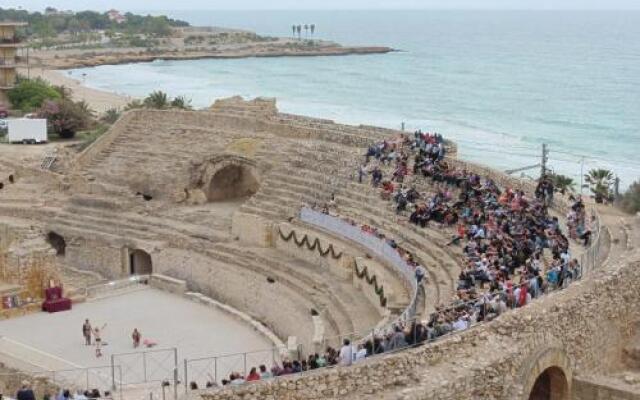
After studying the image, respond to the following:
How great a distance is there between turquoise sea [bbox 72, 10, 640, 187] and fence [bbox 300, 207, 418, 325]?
1084 inches

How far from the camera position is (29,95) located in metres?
59.9

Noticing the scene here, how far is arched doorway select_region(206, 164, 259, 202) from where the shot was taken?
3762 cm

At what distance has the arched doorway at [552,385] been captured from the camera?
17953 mm

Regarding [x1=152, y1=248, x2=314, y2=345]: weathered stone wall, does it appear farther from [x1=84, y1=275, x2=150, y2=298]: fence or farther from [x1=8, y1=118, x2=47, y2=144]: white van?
[x1=8, y1=118, x2=47, y2=144]: white van

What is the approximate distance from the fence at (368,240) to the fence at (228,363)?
10.6ft

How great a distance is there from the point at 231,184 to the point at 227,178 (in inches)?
15.5

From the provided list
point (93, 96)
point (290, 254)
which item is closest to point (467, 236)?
point (290, 254)

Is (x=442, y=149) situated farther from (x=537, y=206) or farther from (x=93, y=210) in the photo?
(x=93, y=210)

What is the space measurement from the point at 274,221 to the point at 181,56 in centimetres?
11929

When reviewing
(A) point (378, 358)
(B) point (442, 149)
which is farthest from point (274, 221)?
(A) point (378, 358)

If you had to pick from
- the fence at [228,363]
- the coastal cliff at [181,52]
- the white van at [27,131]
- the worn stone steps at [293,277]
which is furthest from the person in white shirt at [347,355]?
A: the coastal cliff at [181,52]

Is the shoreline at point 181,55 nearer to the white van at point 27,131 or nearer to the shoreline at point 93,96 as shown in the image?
the shoreline at point 93,96

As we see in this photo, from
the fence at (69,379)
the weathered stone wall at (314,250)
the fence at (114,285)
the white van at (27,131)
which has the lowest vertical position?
the fence at (114,285)

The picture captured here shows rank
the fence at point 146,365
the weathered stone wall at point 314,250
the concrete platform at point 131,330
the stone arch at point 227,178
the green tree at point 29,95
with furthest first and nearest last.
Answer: the green tree at point 29,95 < the stone arch at point 227,178 < the weathered stone wall at point 314,250 < the concrete platform at point 131,330 < the fence at point 146,365
